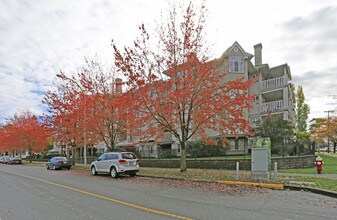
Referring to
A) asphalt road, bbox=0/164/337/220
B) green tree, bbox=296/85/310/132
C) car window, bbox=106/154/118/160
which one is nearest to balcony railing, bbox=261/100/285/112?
car window, bbox=106/154/118/160

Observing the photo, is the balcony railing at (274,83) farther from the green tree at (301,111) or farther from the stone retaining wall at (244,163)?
the green tree at (301,111)

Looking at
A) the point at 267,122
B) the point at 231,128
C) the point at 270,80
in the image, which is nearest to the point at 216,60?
the point at 231,128

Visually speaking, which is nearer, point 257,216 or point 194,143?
point 257,216

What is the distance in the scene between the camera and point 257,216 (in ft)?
22.6

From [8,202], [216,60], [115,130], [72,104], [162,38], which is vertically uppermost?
[162,38]

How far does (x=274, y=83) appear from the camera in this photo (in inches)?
1362

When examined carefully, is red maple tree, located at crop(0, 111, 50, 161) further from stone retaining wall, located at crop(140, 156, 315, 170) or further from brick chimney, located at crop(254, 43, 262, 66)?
brick chimney, located at crop(254, 43, 262, 66)

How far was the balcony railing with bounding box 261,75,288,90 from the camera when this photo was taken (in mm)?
33469

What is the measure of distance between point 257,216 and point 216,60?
38.8 ft

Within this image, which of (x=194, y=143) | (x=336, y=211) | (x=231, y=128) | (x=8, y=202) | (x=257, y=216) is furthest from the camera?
(x=194, y=143)

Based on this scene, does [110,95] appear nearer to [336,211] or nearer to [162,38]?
[162,38]

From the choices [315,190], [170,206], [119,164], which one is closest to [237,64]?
[119,164]

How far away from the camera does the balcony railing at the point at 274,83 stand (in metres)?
33.5

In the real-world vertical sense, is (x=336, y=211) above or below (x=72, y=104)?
below
